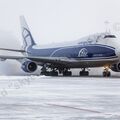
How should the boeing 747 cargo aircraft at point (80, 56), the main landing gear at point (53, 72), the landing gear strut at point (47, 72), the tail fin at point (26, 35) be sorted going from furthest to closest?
the tail fin at point (26, 35)
the main landing gear at point (53, 72)
the landing gear strut at point (47, 72)
the boeing 747 cargo aircraft at point (80, 56)

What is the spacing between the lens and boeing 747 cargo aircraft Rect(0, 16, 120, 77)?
42250 millimetres

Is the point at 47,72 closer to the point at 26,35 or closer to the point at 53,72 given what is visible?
the point at 53,72

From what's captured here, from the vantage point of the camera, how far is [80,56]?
4391 centimetres

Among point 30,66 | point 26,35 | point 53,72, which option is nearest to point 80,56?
point 53,72

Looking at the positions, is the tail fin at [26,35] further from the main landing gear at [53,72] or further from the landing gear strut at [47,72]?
the landing gear strut at [47,72]

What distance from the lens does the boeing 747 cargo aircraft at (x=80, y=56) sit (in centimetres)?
4225

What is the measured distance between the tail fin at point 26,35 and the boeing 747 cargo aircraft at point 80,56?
5.19 m

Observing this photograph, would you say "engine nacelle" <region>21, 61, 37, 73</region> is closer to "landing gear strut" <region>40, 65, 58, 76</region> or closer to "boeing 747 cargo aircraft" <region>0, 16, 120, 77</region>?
"boeing 747 cargo aircraft" <region>0, 16, 120, 77</region>

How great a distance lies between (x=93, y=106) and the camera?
1412 centimetres

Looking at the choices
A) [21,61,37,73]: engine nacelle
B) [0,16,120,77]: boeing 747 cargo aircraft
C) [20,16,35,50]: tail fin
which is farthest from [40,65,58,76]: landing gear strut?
[20,16,35,50]: tail fin

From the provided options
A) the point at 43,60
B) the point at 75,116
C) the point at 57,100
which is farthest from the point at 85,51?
the point at 75,116

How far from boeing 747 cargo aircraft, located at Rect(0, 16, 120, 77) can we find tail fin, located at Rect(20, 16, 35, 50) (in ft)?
17.0

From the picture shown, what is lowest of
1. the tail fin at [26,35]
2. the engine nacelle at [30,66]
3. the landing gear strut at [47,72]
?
the landing gear strut at [47,72]

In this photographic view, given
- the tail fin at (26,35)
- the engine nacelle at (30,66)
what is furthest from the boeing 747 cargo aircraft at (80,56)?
the tail fin at (26,35)
